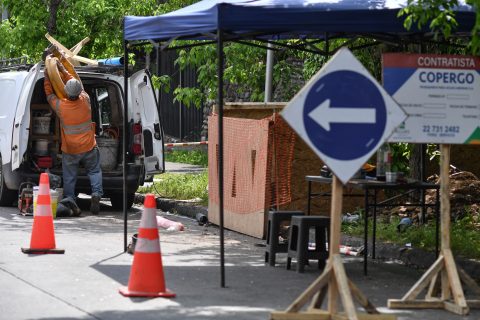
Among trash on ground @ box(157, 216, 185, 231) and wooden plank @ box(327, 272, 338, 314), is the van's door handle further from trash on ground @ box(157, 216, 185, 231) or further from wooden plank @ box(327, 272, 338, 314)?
wooden plank @ box(327, 272, 338, 314)

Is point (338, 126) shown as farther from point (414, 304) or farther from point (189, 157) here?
point (189, 157)

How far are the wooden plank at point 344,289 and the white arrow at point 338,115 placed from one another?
93 centimetres

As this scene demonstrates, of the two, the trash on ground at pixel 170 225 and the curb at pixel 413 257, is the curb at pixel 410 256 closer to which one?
the curb at pixel 413 257

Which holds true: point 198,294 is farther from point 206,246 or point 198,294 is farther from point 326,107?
point 206,246

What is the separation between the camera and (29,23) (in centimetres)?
2330

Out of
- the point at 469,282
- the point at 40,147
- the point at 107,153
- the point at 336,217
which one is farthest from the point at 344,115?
the point at 107,153

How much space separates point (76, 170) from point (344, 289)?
9229mm

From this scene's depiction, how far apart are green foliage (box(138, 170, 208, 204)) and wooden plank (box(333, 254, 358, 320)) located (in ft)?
30.5

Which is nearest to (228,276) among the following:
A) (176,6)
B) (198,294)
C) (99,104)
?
(198,294)

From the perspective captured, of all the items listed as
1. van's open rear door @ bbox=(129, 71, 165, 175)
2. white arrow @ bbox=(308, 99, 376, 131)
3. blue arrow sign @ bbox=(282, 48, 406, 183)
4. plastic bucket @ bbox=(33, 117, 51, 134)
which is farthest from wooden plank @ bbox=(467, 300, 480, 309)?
plastic bucket @ bbox=(33, 117, 51, 134)

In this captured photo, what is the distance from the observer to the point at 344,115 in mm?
8336

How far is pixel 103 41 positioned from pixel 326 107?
53.5ft

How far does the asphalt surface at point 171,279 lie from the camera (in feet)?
29.6

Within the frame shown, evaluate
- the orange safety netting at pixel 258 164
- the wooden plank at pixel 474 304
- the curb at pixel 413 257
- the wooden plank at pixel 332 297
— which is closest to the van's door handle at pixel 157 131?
the orange safety netting at pixel 258 164
